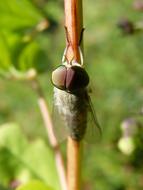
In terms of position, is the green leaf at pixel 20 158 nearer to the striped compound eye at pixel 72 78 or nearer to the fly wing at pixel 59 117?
the fly wing at pixel 59 117

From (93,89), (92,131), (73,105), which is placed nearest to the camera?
(73,105)

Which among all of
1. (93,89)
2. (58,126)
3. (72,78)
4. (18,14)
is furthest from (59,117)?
(93,89)

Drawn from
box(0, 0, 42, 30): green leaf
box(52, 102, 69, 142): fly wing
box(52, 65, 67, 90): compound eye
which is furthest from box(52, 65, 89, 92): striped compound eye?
box(0, 0, 42, 30): green leaf

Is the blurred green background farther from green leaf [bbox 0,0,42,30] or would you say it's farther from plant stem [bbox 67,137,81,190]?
plant stem [bbox 67,137,81,190]

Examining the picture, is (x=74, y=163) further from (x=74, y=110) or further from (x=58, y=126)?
(x=58, y=126)

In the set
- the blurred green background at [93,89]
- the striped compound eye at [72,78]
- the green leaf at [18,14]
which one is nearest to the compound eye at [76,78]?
the striped compound eye at [72,78]

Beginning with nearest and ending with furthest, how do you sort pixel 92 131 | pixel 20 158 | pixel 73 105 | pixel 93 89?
1. pixel 73 105
2. pixel 92 131
3. pixel 20 158
4. pixel 93 89
